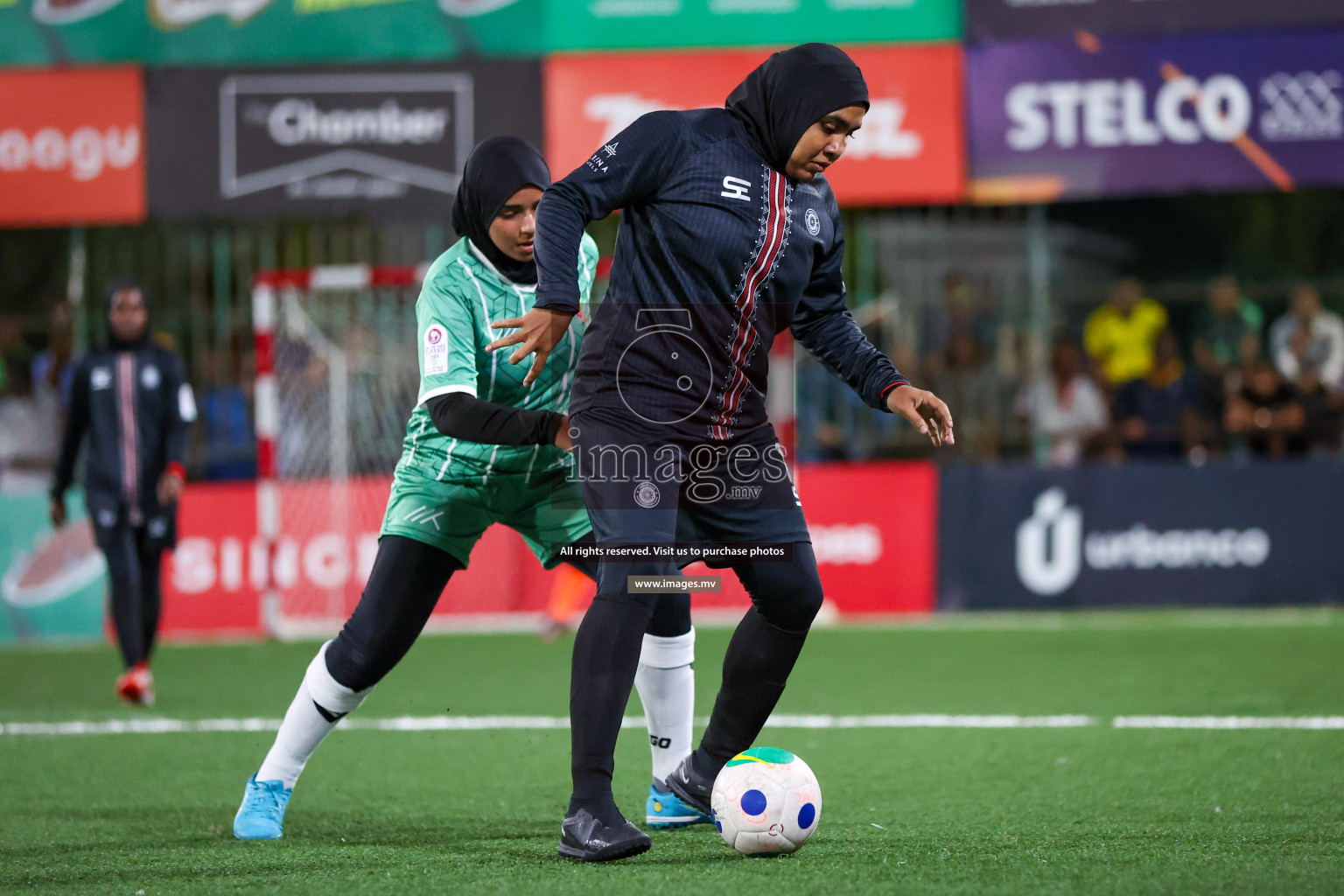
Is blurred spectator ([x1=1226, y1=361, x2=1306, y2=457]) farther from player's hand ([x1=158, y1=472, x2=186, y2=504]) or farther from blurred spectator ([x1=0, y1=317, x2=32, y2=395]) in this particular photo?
blurred spectator ([x1=0, y1=317, x2=32, y2=395])

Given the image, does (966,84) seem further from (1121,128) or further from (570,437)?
(570,437)

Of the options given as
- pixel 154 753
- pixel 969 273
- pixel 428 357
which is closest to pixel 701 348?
pixel 428 357

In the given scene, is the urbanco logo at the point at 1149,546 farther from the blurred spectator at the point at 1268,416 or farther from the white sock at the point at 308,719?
the white sock at the point at 308,719

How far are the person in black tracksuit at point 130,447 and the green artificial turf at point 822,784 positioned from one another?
2.27 feet

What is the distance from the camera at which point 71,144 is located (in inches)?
474

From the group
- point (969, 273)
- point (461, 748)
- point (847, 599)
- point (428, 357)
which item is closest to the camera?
point (428, 357)

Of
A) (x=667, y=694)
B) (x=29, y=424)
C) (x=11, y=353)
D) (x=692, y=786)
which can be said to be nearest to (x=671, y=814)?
(x=692, y=786)

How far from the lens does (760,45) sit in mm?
11844

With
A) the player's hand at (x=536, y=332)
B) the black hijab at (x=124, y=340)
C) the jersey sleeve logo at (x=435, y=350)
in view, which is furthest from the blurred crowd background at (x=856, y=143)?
the player's hand at (x=536, y=332)

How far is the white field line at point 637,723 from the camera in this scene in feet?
21.0

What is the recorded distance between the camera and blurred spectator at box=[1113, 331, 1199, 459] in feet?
39.8

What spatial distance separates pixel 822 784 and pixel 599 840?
1.54 m

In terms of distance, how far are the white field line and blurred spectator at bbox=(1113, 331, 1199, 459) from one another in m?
5.83

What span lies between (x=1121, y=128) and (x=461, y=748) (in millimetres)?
7821
